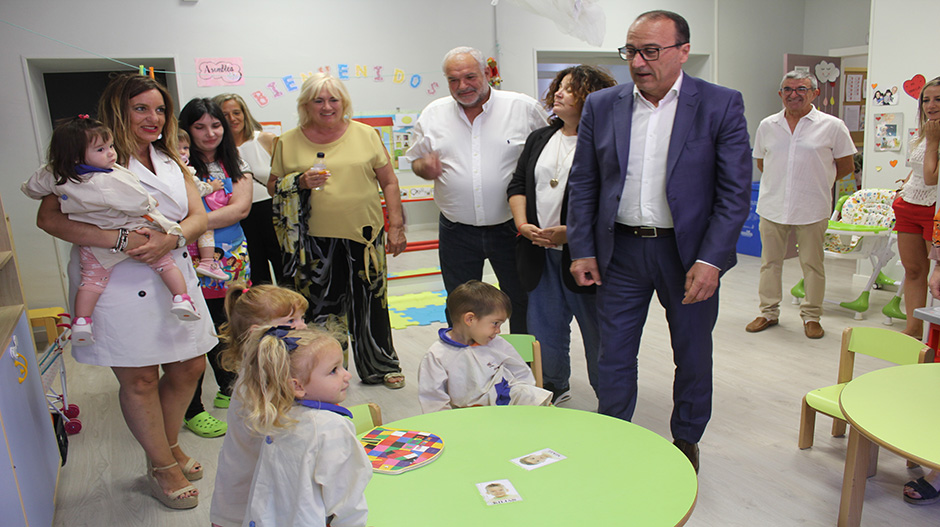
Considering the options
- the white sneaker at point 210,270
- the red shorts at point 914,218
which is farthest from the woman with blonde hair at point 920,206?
the white sneaker at point 210,270

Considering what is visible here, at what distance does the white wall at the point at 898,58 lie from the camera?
16.1 feet

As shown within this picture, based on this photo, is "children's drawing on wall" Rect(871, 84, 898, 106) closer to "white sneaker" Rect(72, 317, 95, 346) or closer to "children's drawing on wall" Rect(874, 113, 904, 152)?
"children's drawing on wall" Rect(874, 113, 904, 152)

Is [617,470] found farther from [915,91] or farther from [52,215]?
[915,91]

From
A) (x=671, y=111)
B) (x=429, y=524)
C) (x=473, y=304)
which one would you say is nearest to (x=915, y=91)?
(x=671, y=111)

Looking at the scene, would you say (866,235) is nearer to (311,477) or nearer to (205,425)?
(205,425)

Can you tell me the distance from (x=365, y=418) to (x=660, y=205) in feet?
4.17

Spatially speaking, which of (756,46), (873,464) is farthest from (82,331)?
(756,46)

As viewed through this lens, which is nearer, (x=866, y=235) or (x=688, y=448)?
(x=688, y=448)

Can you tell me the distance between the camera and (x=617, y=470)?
59.4 inches

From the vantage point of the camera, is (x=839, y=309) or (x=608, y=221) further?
(x=839, y=309)

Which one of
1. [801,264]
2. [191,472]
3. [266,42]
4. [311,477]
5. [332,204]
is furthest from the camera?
[266,42]

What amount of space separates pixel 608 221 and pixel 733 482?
1135 mm

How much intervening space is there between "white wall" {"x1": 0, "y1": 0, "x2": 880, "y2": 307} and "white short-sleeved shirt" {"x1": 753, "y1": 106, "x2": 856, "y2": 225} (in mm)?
2981

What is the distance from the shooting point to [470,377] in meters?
2.32
